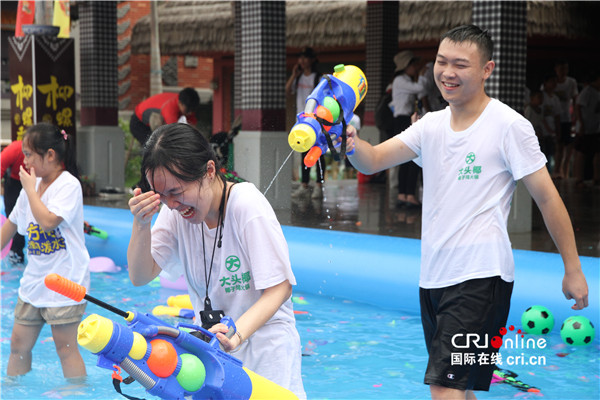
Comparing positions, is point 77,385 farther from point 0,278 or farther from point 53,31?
point 53,31

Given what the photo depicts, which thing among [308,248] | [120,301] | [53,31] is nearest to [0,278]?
[120,301]

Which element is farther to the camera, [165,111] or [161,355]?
[165,111]

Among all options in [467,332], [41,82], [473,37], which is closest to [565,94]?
[41,82]

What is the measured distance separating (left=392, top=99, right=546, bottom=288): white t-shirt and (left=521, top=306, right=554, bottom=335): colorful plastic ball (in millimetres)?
2505

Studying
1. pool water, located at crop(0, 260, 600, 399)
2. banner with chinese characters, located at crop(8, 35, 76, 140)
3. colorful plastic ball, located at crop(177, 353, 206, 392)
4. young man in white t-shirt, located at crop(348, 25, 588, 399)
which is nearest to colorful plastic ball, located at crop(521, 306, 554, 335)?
pool water, located at crop(0, 260, 600, 399)

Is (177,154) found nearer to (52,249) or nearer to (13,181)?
(52,249)

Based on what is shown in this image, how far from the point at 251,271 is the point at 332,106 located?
2.13ft

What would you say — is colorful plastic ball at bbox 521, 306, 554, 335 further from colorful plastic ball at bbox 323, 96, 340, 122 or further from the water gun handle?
the water gun handle

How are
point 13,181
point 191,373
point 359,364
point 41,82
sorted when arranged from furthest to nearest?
1. point 41,82
2. point 13,181
3. point 359,364
4. point 191,373

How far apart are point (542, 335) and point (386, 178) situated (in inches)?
379

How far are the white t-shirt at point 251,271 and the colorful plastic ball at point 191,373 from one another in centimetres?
48

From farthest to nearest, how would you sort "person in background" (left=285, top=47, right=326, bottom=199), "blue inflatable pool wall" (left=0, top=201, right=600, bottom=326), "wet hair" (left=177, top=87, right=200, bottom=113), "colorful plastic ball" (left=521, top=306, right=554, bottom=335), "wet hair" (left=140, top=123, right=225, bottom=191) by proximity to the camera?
"person in background" (left=285, top=47, right=326, bottom=199)
"wet hair" (left=177, top=87, right=200, bottom=113)
"blue inflatable pool wall" (left=0, top=201, right=600, bottom=326)
"colorful plastic ball" (left=521, top=306, right=554, bottom=335)
"wet hair" (left=140, top=123, right=225, bottom=191)

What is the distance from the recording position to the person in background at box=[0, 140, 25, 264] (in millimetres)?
7031

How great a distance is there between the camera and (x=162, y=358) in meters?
1.86
